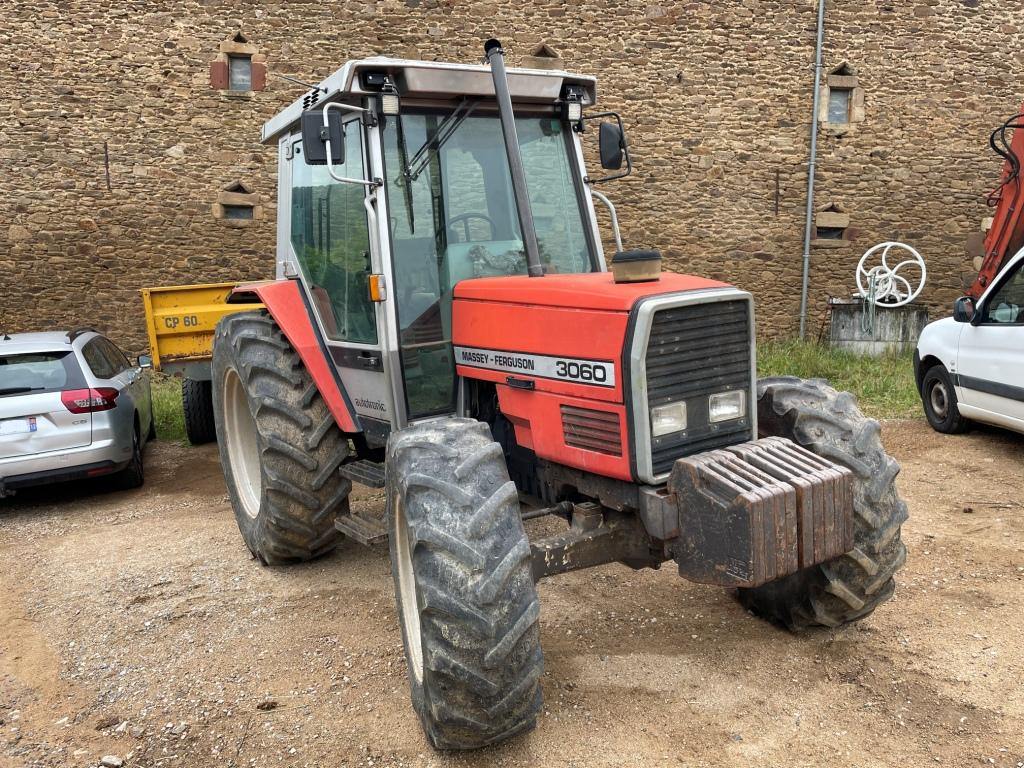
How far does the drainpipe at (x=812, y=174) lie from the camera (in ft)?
40.0

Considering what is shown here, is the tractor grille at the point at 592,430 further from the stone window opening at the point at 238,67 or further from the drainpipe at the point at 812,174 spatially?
the drainpipe at the point at 812,174

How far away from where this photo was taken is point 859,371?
10.0 metres

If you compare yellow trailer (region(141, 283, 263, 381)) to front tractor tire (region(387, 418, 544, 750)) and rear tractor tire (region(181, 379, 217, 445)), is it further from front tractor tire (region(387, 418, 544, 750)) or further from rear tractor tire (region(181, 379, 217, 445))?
front tractor tire (region(387, 418, 544, 750))

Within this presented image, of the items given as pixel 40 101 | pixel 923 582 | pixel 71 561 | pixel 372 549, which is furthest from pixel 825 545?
pixel 40 101

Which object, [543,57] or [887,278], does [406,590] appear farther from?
[887,278]

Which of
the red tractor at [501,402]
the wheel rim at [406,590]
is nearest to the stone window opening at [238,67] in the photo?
the red tractor at [501,402]

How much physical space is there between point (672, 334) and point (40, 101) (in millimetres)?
10683

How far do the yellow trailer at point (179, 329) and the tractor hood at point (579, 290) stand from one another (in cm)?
488

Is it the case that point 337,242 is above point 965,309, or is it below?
above

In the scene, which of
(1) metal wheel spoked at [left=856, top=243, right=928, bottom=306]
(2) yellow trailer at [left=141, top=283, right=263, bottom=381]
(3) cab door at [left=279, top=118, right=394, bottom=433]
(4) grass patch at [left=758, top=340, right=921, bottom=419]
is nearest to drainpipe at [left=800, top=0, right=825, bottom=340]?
(1) metal wheel spoked at [left=856, top=243, right=928, bottom=306]

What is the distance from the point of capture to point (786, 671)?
320 centimetres

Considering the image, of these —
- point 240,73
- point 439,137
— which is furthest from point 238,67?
point 439,137

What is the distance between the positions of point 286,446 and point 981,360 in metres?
5.37

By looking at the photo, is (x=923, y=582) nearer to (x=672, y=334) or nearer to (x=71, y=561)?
(x=672, y=334)
